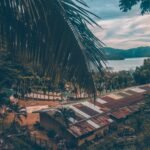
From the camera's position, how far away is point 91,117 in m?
12.7

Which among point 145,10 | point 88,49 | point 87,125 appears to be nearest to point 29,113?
point 87,125

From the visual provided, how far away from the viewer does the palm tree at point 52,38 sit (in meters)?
3.52

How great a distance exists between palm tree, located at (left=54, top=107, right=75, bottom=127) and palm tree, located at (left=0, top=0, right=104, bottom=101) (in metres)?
8.23

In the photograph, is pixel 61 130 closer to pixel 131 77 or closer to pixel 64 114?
pixel 64 114

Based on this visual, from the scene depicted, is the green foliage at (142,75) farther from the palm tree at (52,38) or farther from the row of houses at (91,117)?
the palm tree at (52,38)

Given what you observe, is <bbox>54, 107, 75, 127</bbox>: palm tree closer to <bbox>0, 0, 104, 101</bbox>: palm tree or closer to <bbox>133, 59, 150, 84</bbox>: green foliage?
<bbox>0, 0, 104, 101</bbox>: palm tree

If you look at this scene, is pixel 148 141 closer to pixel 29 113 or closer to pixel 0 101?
pixel 0 101

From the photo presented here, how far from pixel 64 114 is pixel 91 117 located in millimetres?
1235

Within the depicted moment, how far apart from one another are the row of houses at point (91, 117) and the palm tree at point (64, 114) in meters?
0.14

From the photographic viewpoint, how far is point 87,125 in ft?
39.2

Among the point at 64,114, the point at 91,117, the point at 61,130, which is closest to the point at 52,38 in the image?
the point at 61,130

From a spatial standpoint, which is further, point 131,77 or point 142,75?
point 131,77

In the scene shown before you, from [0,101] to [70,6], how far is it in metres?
5.61

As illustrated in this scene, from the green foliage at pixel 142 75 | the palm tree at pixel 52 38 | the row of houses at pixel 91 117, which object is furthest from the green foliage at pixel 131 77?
the palm tree at pixel 52 38
